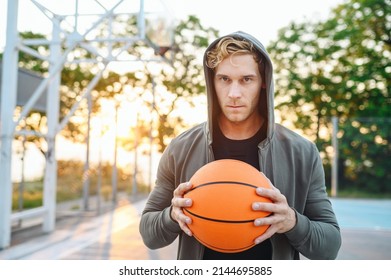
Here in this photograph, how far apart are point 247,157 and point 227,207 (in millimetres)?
228

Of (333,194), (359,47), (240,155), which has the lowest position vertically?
(333,194)

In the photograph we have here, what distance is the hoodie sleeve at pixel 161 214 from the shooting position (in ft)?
3.77

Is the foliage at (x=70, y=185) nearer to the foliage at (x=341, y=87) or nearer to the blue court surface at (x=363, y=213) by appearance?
the foliage at (x=341, y=87)

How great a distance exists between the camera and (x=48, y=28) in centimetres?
425

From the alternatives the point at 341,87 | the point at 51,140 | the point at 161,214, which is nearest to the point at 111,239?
the point at 51,140

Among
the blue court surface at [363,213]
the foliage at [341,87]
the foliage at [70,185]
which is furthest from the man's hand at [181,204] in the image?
the foliage at [341,87]

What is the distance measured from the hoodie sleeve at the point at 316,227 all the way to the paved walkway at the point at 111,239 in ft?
7.29

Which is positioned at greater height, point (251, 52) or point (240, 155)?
point (251, 52)

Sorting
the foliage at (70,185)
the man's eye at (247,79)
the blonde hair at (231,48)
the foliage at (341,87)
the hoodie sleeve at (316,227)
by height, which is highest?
the foliage at (341,87)

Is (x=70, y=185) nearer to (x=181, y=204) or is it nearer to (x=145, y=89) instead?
(x=145, y=89)

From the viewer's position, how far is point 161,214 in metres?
1.16
